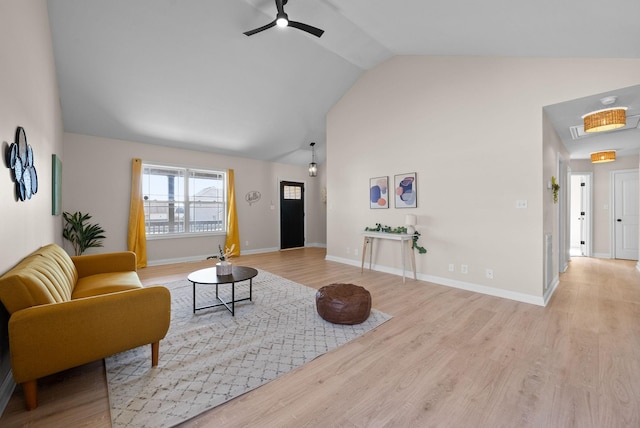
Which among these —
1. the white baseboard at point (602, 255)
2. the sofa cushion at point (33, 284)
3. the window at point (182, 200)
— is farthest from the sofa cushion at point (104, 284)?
the white baseboard at point (602, 255)

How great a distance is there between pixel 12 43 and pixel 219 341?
2602 mm

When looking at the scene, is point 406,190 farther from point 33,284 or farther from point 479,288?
point 33,284

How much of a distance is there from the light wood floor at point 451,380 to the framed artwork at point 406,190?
74.4 inches

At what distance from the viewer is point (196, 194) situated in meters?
6.13

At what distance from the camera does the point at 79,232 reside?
4570mm

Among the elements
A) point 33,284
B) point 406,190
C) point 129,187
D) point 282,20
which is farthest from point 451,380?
point 129,187

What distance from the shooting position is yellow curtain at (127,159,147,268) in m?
5.10

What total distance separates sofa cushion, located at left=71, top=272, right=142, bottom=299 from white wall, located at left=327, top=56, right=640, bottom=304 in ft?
12.5

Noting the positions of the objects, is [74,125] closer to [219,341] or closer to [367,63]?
[219,341]

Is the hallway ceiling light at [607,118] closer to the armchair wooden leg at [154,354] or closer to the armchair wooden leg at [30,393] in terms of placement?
the armchair wooden leg at [154,354]

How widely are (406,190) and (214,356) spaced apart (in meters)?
3.64

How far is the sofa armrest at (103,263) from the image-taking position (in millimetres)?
2943

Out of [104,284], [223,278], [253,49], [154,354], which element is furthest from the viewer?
[253,49]

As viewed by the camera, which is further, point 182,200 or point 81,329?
point 182,200
